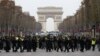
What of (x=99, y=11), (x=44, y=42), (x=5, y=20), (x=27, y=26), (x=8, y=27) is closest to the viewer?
(x=44, y=42)

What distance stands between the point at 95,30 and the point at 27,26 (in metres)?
81.2

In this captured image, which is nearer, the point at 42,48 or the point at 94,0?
the point at 42,48

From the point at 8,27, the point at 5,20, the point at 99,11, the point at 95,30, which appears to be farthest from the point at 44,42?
the point at 8,27

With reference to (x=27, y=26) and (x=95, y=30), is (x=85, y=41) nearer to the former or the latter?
(x=95, y=30)

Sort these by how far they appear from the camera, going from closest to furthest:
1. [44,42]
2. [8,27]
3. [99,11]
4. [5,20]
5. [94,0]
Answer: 1. [44,42]
2. [99,11]
3. [94,0]
4. [5,20]
5. [8,27]

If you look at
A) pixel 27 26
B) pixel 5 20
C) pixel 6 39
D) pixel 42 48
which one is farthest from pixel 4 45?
pixel 27 26

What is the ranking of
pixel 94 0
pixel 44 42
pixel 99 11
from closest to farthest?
pixel 44 42, pixel 99 11, pixel 94 0

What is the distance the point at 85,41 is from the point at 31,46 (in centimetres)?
603

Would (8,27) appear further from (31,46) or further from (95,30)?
(31,46)

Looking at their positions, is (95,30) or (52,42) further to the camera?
(95,30)

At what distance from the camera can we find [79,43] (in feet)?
203

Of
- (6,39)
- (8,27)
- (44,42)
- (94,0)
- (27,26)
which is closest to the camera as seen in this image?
(6,39)

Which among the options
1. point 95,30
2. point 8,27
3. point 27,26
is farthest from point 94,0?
point 27,26

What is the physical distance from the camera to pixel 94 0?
343 feet
